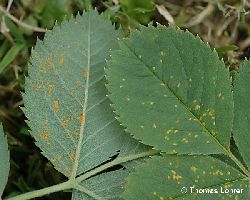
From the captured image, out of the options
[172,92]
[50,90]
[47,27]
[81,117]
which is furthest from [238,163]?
[47,27]

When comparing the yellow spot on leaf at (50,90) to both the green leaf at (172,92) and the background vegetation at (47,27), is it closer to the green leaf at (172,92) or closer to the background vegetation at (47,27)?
the green leaf at (172,92)

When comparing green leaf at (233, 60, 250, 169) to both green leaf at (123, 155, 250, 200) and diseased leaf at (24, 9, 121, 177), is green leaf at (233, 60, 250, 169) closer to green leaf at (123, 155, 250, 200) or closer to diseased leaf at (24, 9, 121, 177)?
green leaf at (123, 155, 250, 200)

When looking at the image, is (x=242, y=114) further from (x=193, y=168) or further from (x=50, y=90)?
(x=50, y=90)

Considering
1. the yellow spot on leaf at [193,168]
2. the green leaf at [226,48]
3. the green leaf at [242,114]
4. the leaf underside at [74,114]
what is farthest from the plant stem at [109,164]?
the green leaf at [226,48]

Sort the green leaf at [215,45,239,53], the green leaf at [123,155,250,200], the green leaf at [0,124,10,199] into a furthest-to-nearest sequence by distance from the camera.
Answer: the green leaf at [215,45,239,53] → the green leaf at [0,124,10,199] → the green leaf at [123,155,250,200]

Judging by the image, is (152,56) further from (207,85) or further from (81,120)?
(81,120)

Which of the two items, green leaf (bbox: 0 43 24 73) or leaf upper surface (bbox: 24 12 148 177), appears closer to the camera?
leaf upper surface (bbox: 24 12 148 177)

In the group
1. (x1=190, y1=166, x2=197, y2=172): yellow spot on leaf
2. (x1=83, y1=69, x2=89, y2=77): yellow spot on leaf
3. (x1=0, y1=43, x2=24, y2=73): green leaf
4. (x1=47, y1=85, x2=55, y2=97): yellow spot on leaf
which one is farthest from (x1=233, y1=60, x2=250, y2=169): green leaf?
(x1=0, y1=43, x2=24, y2=73): green leaf

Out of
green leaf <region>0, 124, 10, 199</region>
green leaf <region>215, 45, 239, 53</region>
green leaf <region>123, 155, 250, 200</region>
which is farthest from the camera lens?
green leaf <region>215, 45, 239, 53</region>
